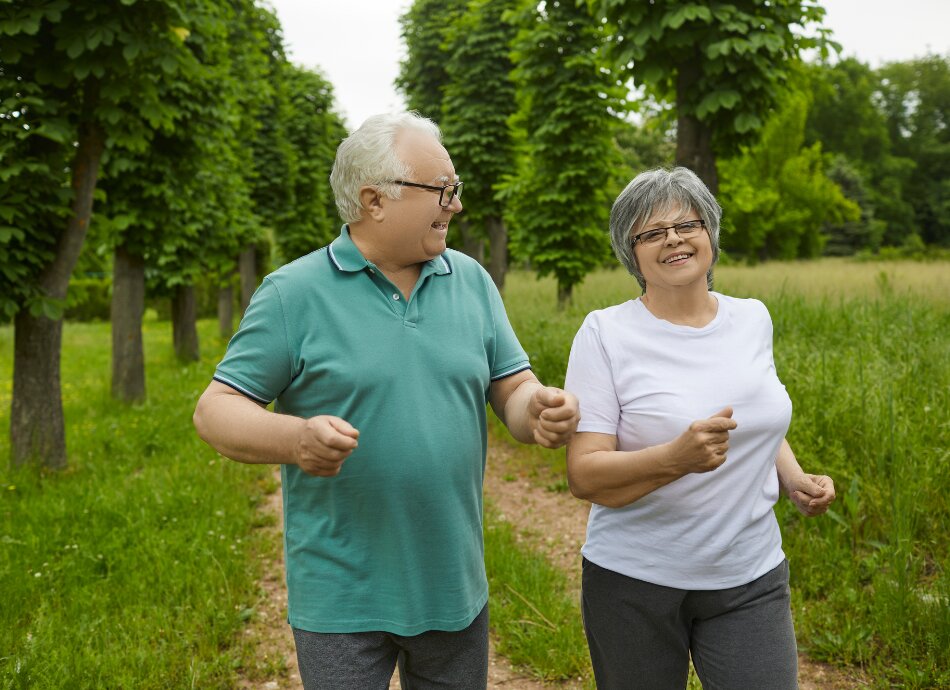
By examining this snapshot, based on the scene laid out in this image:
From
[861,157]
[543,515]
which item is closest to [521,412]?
[543,515]

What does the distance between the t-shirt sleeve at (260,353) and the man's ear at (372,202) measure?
0.32m

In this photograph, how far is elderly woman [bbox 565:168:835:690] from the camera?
204 centimetres

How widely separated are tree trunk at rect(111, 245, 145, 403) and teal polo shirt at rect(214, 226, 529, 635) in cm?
911

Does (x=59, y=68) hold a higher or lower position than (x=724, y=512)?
higher

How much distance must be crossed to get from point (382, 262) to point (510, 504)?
4591 millimetres

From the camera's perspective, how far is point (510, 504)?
6.40 metres

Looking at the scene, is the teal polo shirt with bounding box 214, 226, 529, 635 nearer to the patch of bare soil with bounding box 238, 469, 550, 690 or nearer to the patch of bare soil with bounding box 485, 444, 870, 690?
the patch of bare soil with bounding box 238, 469, 550, 690

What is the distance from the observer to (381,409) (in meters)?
1.94

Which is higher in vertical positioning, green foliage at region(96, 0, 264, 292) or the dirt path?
green foliage at region(96, 0, 264, 292)

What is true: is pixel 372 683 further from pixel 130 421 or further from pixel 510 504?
pixel 130 421

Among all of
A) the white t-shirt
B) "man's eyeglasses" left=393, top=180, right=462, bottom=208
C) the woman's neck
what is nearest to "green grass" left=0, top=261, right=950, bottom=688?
the white t-shirt

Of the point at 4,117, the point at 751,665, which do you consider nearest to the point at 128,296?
the point at 4,117

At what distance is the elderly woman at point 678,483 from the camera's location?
204 cm

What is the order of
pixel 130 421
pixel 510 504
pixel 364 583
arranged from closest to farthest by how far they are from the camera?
pixel 364 583 → pixel 510 504 → pixel 130 421
